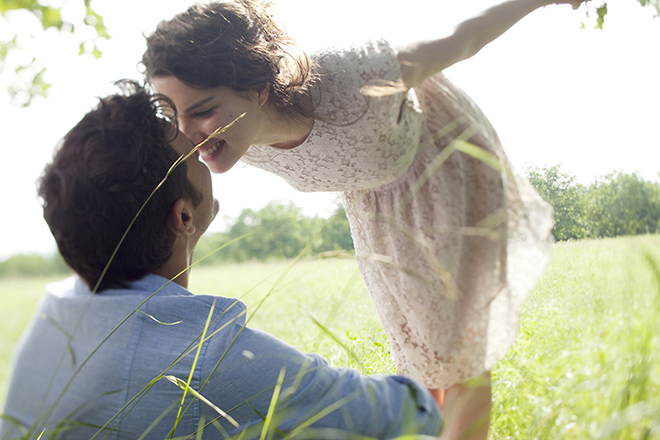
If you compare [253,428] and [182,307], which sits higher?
[182,307]

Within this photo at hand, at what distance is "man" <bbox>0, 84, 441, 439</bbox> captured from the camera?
0.97m

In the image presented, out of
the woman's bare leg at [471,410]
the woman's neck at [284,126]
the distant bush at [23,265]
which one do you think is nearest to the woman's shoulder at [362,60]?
the woman's neck at [284,126]

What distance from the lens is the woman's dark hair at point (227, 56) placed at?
164 centimetres

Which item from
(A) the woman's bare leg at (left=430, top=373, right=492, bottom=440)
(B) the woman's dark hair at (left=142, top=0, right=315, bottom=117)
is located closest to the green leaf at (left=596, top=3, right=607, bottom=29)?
(B) the woman's dark hair at (left=142, top=0, right=315, bottom=117)

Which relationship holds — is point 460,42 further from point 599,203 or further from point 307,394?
point 307,394

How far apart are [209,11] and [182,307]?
1097 mm

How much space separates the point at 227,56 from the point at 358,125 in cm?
53

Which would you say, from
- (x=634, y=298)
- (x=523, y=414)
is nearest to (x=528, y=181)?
(x=634, y=298)

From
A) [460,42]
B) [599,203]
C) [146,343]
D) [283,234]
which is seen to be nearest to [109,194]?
[146,343]

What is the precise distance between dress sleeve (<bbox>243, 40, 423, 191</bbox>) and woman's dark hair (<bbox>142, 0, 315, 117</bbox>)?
9cm

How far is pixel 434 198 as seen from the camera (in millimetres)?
1606

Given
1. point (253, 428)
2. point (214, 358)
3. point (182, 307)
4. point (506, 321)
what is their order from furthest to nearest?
point (506, 321)
point (182, 307)
point (214, 358)
point (253, 428)

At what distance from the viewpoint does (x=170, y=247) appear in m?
1.45

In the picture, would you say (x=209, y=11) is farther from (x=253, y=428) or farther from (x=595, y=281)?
(x=595, y=281)
